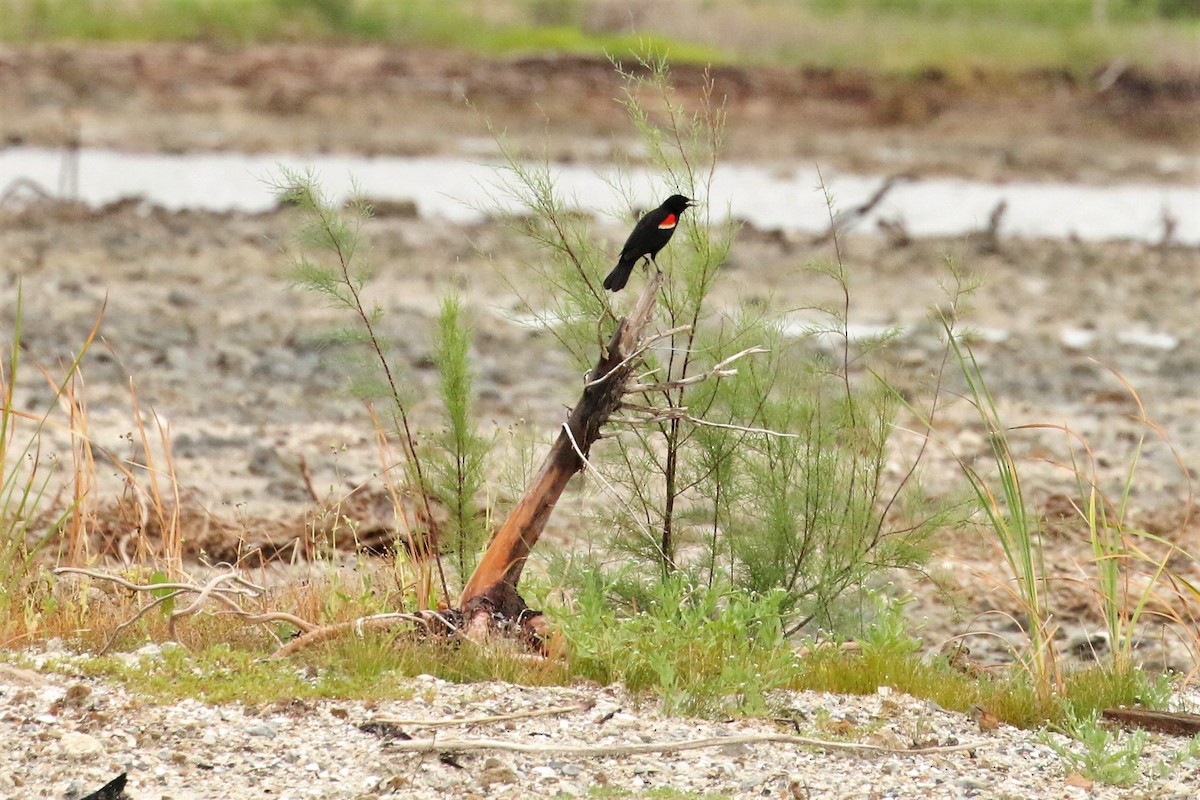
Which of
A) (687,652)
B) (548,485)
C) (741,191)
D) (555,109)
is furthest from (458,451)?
(555,109)

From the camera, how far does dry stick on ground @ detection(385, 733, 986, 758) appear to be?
3492mm

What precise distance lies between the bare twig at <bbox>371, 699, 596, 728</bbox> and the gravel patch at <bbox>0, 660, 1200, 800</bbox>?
1 centimetres

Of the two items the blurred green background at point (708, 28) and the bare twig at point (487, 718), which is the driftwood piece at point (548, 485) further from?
the blurred green background at point (708, 28)

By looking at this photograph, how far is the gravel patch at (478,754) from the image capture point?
3416 mm

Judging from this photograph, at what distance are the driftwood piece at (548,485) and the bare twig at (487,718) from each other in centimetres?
44

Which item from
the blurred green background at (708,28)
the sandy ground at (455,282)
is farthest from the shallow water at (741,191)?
the blurred green background at (708,28)

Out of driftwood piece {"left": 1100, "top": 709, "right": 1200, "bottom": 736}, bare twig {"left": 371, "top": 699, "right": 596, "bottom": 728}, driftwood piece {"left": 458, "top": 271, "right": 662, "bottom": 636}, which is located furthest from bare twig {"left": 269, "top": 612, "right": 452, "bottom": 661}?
driftwood piece {"left": 1100, "top": 709, "right": 1200, "bottom": 736}

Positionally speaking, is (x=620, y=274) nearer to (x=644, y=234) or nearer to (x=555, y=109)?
(x=644, y=234)

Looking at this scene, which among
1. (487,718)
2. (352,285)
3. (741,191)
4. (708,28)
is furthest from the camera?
(708,28)

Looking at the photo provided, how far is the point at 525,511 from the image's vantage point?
4168 millimetres

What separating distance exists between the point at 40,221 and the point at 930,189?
12.9 meters

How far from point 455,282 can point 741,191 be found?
1709 cm

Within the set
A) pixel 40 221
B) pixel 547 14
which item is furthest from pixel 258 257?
pixel 547 14

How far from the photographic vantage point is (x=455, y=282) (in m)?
4.65
